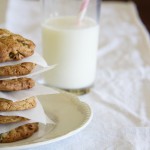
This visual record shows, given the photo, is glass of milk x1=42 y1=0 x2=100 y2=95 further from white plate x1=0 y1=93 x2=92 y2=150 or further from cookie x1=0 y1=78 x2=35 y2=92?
cookie x1=0 y1=78 x2=35 y2=92

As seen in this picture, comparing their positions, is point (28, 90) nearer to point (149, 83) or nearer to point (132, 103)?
point (132, 103)

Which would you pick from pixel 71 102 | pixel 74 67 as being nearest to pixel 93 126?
pixel 71 102

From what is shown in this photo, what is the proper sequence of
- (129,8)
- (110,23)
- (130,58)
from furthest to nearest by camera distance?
(129,8), (110,23), (130,58)

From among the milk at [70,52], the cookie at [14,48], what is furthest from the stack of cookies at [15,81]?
the milk at [70,52]

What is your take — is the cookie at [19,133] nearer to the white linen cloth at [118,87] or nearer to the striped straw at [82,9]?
the white linen cloth at [118,87]

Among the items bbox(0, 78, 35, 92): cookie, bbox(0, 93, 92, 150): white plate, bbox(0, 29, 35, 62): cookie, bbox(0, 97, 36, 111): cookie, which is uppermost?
bbox(0, 29, 35, 62): cookie

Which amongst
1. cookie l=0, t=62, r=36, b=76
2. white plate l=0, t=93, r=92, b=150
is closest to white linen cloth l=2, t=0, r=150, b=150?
white plate l=0, t=93, r=92, b=150
